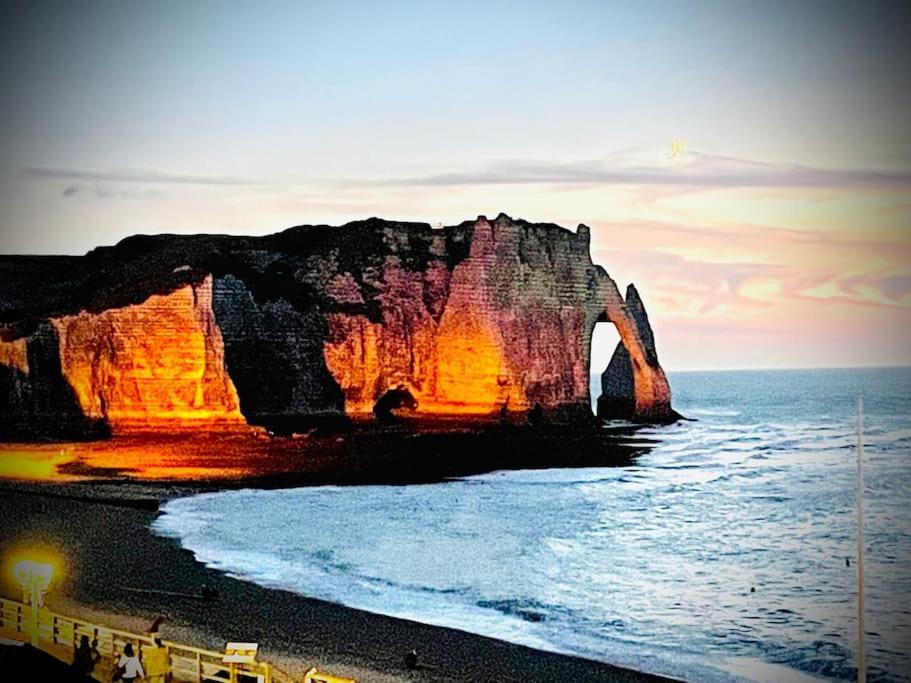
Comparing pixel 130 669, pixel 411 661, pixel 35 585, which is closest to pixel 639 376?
pixel 411 661

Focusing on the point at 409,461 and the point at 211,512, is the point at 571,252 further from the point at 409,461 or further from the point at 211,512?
the point at 211,512

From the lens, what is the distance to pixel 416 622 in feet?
58.4

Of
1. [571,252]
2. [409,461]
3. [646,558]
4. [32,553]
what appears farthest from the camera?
[571,252]

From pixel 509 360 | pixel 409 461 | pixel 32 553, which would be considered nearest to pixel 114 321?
pixel 409 461

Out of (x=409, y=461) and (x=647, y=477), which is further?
(x=409, y=461)

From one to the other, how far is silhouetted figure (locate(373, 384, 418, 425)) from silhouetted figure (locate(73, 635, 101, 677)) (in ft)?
138

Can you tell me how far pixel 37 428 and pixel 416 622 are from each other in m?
33.0

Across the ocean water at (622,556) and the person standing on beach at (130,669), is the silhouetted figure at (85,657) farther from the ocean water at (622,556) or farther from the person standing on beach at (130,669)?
the ocean water at (622,556)

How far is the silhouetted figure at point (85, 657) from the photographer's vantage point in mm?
13141

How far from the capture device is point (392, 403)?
189 feet

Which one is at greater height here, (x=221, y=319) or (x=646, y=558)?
(x=221, y=319)

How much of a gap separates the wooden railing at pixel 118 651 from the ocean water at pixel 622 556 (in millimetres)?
4687

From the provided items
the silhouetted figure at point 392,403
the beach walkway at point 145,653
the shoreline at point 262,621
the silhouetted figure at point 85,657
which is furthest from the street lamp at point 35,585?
the silhouetted figure at point 392,403

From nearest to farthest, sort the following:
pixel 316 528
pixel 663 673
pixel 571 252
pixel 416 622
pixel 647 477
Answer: pixel 663 673 < pixel 416 622 < pixel 316 528 < pixel 647 477 < pixel 571 252
